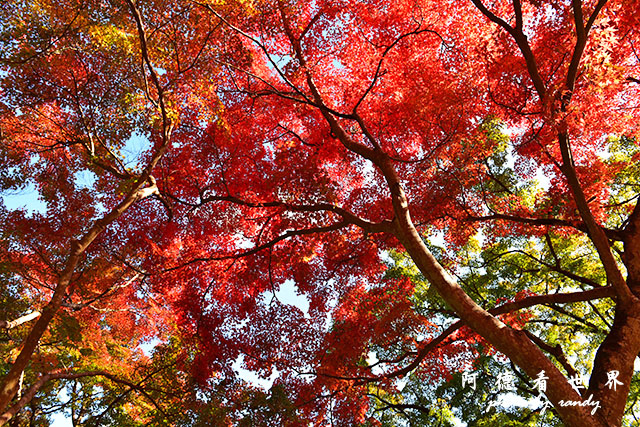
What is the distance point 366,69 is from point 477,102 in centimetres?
320

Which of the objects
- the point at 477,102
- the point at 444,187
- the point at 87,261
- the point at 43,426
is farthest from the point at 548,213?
the point at 43,426

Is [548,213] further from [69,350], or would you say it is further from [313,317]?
[69,350]

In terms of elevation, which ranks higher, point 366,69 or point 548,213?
point 366,69

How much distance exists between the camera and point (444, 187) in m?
7.90

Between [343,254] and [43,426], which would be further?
[43,426]

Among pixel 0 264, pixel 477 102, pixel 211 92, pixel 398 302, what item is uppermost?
pixel 477 102

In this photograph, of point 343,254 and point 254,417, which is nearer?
point 254,417

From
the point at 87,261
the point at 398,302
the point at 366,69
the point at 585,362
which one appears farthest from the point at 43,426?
the point at 585,362

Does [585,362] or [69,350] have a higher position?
[69,350]

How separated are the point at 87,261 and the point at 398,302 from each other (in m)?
7.35

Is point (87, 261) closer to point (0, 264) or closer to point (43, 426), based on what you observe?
point (0, 264)

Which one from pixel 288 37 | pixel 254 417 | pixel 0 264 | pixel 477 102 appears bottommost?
pixel 254 417

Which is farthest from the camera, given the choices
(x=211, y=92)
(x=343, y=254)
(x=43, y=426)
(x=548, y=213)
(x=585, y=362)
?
(x=585, y=362)

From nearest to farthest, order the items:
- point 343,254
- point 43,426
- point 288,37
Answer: point 288,37 < point 343,254 < point 43,426
